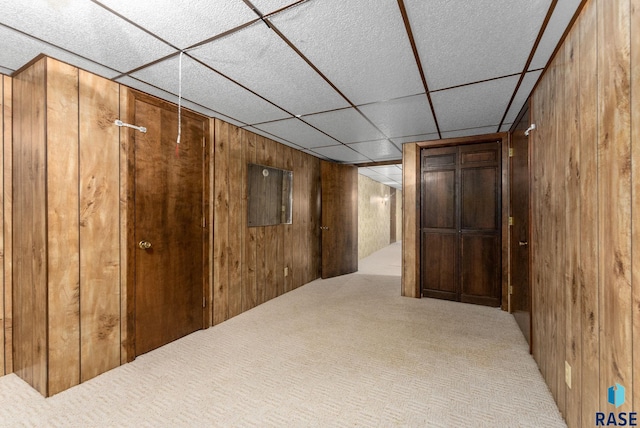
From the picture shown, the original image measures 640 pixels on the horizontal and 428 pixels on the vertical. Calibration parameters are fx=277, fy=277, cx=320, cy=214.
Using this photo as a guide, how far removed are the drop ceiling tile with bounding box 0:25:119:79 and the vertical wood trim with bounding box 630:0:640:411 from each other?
115 inches

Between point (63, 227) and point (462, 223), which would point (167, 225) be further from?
point (462, 223)

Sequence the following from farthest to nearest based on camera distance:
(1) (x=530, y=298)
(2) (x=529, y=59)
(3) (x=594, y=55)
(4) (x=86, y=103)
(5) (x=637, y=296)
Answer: (1) (x=530, y=298), (4) (x=86, y=103), (2) (x=529, y=59), (3) (x=594, y=55), (5) (x=637, y=296)

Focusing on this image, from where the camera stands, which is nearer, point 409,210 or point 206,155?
point 206,155

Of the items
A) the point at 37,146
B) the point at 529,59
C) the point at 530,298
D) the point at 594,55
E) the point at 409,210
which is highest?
the point at 529,59

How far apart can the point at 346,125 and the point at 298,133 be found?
2.38ft

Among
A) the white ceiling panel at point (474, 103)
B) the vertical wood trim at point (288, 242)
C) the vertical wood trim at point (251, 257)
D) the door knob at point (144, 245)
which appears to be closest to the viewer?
the white ceiling panel at point (474, 103)

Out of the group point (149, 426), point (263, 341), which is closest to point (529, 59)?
point (263, 341)

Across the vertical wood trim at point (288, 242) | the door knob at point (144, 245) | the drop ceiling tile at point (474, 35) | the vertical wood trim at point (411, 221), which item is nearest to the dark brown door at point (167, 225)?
the door knob at point (144, 245)

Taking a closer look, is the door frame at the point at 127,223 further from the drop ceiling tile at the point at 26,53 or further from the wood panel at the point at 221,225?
the wood panel at the point at 221,225

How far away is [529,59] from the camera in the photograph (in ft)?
6.18

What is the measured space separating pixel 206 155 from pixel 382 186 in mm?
8155

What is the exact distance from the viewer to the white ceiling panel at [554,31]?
140 centimetres

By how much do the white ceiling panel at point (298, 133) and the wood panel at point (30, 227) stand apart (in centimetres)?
196

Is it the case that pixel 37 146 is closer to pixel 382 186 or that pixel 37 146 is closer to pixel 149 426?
pixel 149 426
